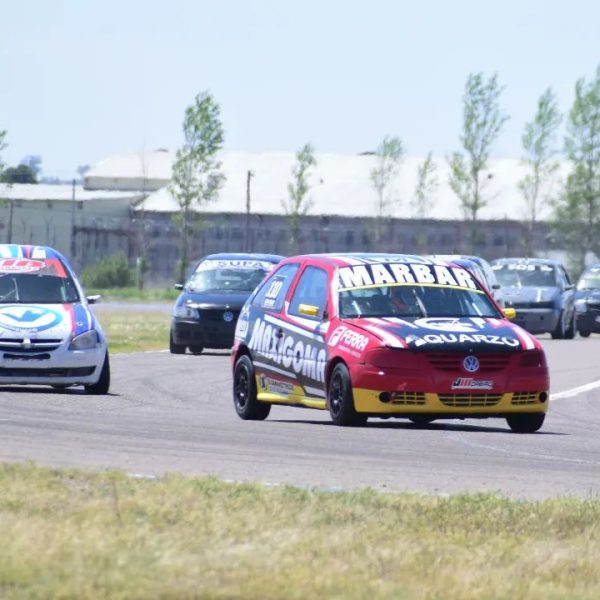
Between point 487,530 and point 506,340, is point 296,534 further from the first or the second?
point 506,340

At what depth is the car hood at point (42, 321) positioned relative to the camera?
21.0 metres

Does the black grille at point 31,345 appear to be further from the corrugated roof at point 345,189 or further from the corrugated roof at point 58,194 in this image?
the corrugated roof at point 58,194

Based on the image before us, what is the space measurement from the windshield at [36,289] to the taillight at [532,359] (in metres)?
7.35

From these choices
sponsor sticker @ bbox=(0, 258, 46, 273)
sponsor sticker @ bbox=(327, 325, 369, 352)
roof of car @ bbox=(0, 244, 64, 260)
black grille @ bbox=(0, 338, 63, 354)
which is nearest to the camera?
sponsor sticker @ bbox=(327, 325, 369, 352)

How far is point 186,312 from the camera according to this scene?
103 ft

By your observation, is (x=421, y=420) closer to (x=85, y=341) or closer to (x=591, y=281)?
(x=85, y=341)

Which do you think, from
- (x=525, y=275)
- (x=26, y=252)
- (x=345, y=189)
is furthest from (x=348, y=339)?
(x=345, y=189)

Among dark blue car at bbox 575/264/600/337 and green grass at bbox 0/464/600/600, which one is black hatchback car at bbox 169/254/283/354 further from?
green grass at bbox 0/464/600/600

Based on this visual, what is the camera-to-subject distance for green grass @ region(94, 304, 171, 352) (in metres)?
36.8

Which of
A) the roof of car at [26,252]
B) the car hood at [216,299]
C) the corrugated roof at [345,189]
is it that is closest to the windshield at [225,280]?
the car hood at [216,299]

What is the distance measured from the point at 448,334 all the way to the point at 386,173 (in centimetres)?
8866

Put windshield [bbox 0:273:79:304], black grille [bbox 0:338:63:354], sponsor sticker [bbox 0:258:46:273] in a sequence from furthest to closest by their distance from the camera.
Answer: sponsor sticker [bbox 0:258:46:273] → windshield [bbox 0:273:79:304] → black grille [bbox 0:338:63:354]

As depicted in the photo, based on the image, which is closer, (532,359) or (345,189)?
(532,359)

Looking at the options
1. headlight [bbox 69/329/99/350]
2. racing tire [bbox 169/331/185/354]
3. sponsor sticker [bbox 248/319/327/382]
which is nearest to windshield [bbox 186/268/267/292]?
racing tire [bbox 169/331/185/354]
